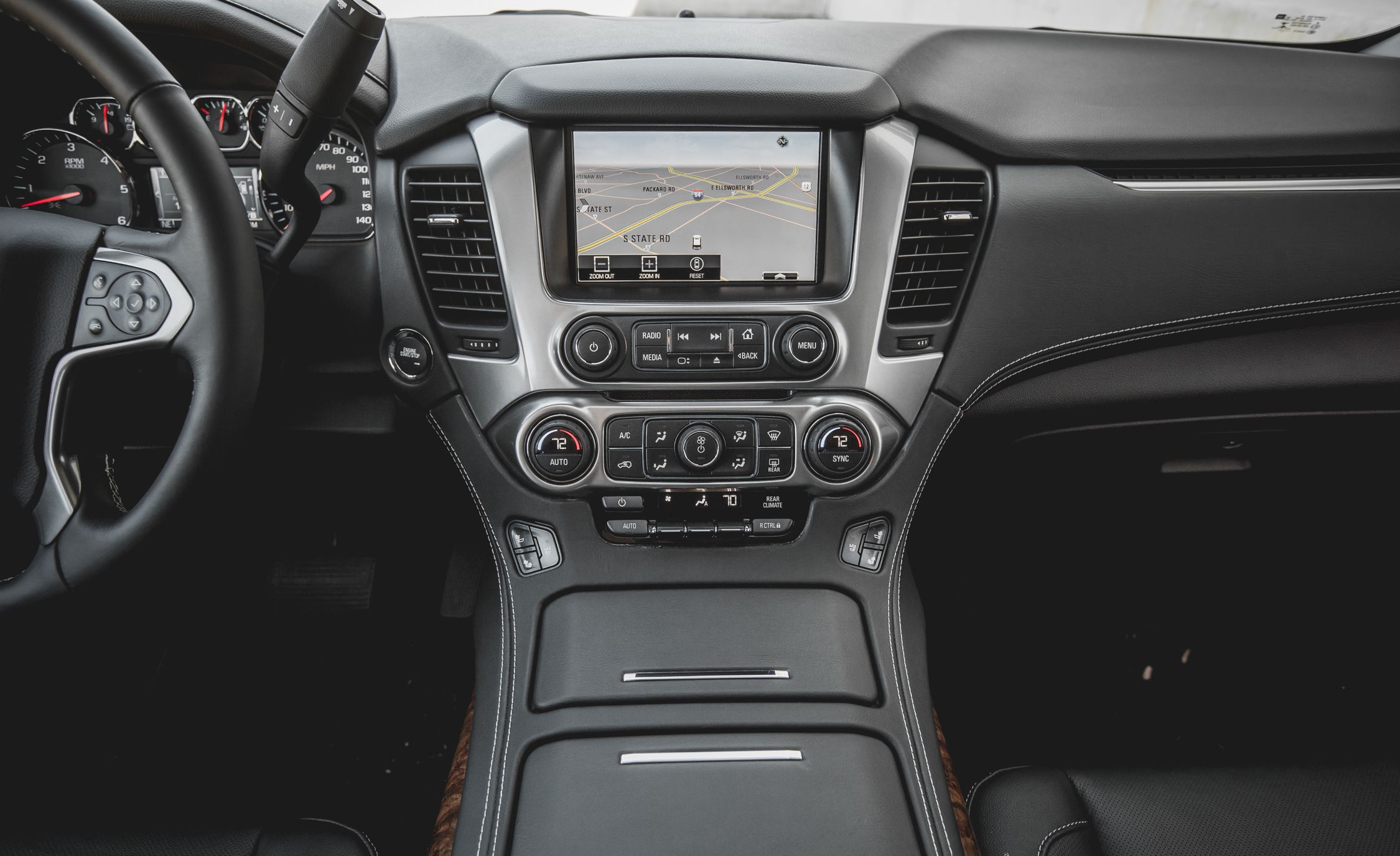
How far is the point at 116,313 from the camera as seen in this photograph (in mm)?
1103

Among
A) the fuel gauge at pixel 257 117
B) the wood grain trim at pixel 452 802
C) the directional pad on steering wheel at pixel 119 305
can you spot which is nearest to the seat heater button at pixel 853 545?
the wood grain trim at pixel 452 802

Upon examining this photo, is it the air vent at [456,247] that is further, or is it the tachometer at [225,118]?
the tachometer at [225,118]

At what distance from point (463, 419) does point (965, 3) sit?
1.20m

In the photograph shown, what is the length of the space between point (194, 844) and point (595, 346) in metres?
0.90

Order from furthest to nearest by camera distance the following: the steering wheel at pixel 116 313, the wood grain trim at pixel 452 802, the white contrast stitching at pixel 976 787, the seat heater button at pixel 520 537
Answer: the seat heater button at pixel 520 537 → the white contrast stitching at pixel 976 787 → the wood grain trim at pixel 452 802 → the steering wheel at pixel 116 313

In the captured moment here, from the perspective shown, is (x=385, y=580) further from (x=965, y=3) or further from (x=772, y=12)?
(x=965, y=3)

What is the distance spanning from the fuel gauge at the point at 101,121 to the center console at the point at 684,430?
506mm

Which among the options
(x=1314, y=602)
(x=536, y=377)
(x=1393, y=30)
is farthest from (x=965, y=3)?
(x=1314, y=602)

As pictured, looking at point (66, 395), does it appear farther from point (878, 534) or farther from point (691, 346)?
point (878, 534)

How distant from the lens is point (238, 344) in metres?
1.08

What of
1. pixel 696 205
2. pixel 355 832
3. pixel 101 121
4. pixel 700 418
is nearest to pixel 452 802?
pixel 355 832

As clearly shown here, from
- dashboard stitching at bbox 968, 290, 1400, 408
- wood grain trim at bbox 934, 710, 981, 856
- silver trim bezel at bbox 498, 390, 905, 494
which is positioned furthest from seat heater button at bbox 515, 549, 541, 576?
dashboard stitching at bbox 968, 290, 1400, 408

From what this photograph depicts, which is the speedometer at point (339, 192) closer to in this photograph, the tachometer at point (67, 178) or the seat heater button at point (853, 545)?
the tachometer at point (67, 178)

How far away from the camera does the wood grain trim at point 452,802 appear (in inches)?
45.6
